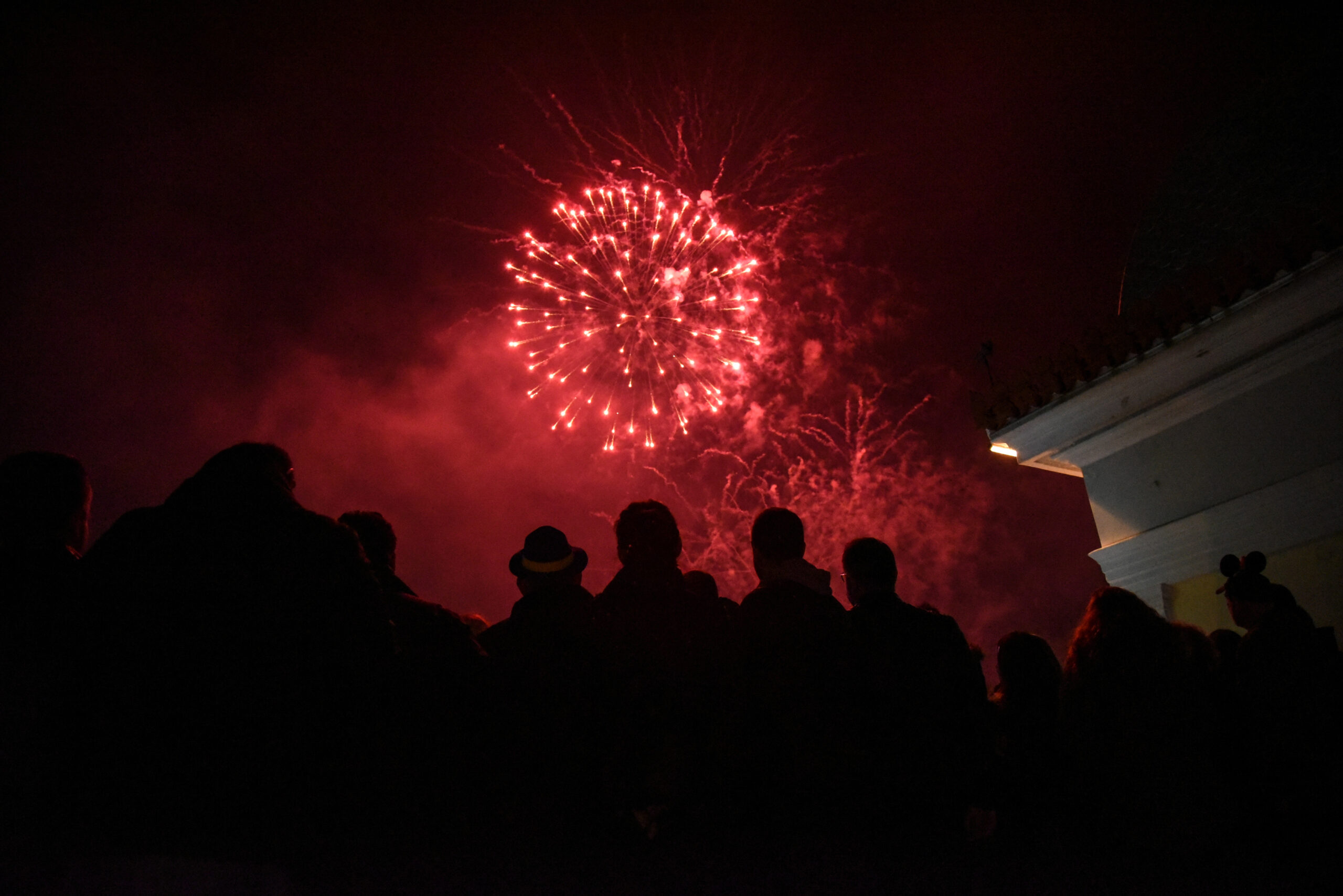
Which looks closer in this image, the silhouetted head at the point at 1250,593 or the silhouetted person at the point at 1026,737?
the silhouetted person at the point at 1026,737

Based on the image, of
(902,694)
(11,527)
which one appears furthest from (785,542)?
(11,527)

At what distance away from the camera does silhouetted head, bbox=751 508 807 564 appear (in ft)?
10.9

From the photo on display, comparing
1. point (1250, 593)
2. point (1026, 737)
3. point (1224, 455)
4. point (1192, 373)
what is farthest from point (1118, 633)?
point (1192, 373)

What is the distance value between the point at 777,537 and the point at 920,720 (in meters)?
0.96

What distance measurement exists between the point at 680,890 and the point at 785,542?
4.82ft

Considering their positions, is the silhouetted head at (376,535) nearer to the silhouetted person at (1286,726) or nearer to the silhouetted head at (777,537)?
the silhouetted head at (777,537)

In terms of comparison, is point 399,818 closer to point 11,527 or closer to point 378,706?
point 378,706

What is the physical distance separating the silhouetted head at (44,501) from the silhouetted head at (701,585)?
227cm

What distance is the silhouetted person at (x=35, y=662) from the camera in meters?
1.88

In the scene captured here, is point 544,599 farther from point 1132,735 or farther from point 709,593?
point 1132,735

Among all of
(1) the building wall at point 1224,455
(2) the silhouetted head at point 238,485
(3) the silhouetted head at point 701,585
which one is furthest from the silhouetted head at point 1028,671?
(1) the building wall at point 1224,455

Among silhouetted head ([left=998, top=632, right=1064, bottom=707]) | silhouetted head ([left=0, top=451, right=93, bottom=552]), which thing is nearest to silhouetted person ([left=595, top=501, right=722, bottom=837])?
silhouetted head ([left=998, top=632, right=1064, bottom=707])

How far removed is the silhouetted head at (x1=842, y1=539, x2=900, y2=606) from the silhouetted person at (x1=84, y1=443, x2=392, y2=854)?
1.99 meters

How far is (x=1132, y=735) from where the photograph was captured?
117 inches
